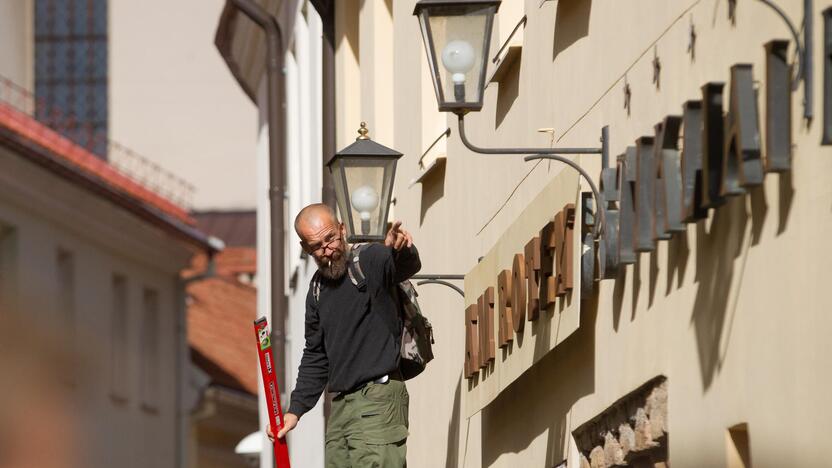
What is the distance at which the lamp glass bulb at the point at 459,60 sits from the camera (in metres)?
8.05

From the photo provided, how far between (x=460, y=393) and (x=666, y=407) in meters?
4.92

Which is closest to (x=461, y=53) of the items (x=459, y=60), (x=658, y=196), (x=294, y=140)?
(x=459, y=60)

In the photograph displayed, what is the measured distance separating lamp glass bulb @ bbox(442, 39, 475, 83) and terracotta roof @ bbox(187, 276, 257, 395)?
31.8 meters

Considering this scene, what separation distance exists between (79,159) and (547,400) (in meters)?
25.7

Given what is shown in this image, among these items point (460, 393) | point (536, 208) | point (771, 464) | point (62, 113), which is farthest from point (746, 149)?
point (62, 113)

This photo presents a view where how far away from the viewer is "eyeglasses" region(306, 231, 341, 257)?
26.8 feet

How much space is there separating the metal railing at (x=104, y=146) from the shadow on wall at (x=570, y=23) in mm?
24338

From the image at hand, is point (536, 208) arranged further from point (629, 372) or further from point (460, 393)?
point (460, 393)

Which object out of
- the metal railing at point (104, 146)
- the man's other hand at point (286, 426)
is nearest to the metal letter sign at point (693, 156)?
the man's other hand at point (286, 426)

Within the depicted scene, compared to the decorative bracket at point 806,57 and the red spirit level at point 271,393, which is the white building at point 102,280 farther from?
the decorative bracket at point 806,57

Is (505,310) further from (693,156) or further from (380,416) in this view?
(693,156)

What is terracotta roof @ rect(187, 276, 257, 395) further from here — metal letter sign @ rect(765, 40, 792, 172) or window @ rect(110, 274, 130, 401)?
metal letter sign @ rect(765, 40, 792, 172)

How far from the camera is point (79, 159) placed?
34.5 metres

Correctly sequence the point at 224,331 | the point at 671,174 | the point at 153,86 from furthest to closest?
the point at 153,86
the point at 224,331
the point at 671,174
